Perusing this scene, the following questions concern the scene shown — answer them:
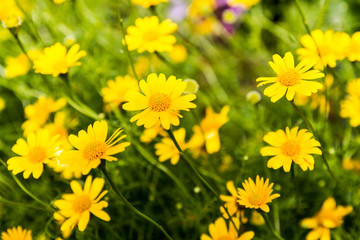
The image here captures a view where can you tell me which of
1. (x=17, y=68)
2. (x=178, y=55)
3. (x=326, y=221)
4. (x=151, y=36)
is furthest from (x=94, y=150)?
(x=178, y=55)

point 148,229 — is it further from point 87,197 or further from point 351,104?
point 351,104

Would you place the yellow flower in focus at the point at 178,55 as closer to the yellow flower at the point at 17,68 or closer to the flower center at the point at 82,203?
the yellow flower at the point at 17,68

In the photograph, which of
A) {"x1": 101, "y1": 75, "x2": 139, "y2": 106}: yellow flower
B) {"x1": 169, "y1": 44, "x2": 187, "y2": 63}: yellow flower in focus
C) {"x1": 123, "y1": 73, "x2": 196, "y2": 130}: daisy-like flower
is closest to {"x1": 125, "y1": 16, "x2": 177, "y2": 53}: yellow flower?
{"x1": 101, "y1": 75, "x2": 139, "y2": 106}: yellow flower

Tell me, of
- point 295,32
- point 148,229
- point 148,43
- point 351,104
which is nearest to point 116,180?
point 148,229

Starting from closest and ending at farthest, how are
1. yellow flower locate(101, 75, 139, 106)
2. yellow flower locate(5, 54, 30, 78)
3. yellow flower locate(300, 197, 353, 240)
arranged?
1. yellow flower locate(300, 197, 353, 240)
2. yellow flower locate(101, 75, 139, 106)
3. yellow flower locate(5, 54, 30, 78)

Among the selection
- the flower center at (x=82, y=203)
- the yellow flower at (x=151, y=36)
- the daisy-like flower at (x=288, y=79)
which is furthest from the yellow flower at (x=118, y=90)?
the daisy-like flower at (x=288, y=79)

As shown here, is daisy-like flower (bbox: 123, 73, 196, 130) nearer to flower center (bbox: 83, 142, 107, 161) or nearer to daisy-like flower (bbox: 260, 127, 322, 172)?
flower center (bbox: 83, 142, 107, 161)
